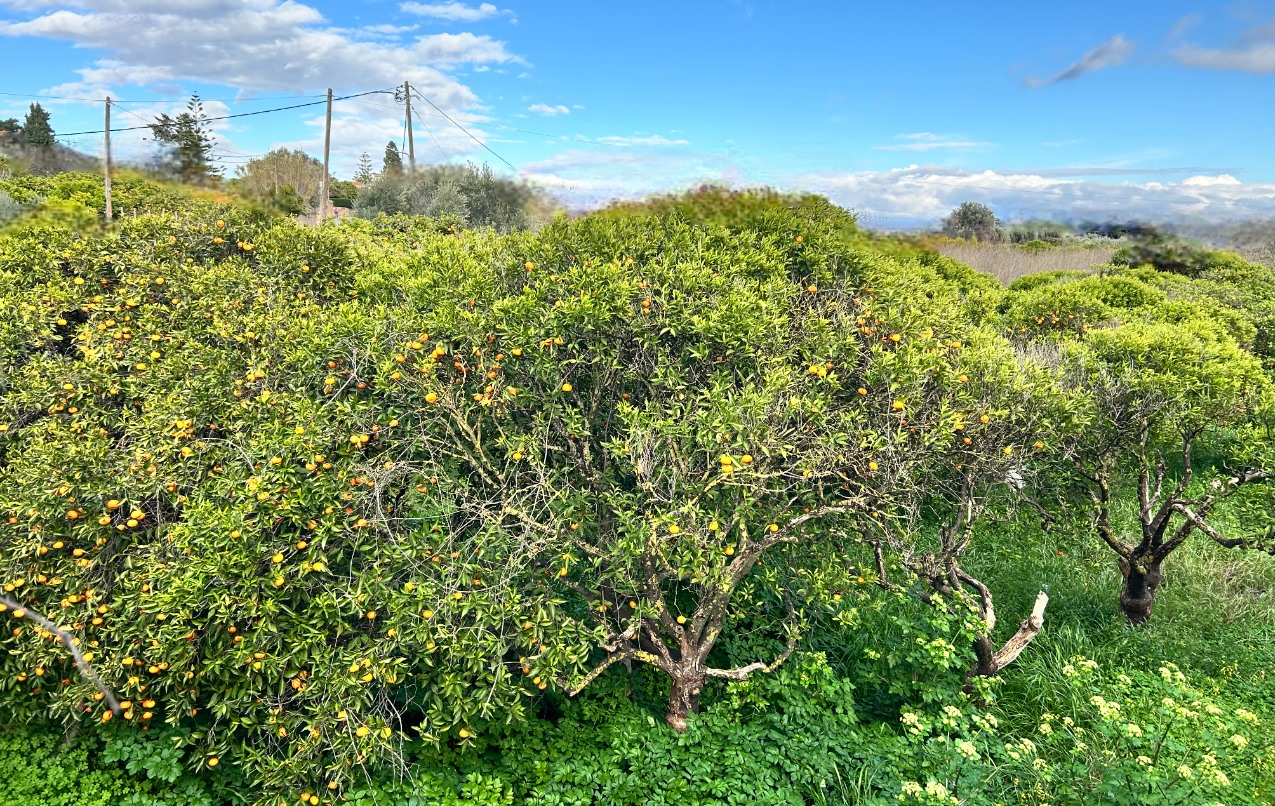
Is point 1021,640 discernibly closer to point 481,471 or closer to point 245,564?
point 481,471

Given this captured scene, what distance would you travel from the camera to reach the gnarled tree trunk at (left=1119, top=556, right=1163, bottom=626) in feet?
18.1

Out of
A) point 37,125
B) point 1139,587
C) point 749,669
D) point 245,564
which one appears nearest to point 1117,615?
point 1139,587

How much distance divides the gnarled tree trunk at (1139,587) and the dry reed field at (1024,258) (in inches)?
500

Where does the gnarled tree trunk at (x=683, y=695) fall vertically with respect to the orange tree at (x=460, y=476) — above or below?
below

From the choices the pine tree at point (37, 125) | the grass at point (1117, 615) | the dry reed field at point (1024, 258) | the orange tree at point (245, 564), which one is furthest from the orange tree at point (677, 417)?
the pine tree at point (37, 125)

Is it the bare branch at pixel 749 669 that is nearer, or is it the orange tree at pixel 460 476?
the orange tree at pixel 460 476

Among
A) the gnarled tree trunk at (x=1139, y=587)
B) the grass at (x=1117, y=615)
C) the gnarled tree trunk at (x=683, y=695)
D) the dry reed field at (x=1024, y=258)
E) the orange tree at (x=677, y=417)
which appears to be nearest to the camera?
the orange tree at (x=677, y=417)

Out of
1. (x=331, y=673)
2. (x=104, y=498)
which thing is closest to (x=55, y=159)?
(x=104, y=498)

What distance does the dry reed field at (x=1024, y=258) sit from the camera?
58.4ft

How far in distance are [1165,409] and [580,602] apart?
4686 millimetres

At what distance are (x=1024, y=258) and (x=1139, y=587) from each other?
55.9ft

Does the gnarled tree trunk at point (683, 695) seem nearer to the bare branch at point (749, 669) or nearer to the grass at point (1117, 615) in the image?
the bare branch at point (749, 669)

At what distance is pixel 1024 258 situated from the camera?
785 inches

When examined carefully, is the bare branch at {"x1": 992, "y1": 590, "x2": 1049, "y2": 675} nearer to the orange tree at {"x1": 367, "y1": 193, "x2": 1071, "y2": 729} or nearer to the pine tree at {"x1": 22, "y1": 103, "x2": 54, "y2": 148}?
the orange tree at {"x1": 367, "y1": 193, "x2": 1071, "y2": 729}
